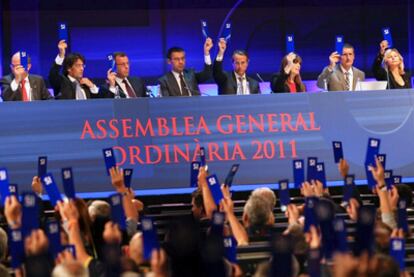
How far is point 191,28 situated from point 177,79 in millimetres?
4011

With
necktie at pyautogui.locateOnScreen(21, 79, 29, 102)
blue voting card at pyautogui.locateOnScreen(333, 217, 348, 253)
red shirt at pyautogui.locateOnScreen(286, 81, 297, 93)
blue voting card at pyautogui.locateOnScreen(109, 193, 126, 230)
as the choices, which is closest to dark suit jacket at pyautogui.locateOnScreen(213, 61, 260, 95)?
red shirt at pyautogui.locateOnScreen(286, 81, 297, 93)

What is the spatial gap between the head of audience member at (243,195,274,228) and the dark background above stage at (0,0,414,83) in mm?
7433

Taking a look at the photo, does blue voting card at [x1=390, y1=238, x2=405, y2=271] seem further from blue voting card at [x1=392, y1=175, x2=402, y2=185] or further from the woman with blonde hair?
the woman with blonde hair

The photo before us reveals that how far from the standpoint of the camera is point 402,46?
15.0 metres

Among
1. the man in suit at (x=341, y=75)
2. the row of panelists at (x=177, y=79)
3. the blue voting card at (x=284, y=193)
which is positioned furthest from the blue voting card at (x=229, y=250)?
the man in suit at (x=341, y=75)

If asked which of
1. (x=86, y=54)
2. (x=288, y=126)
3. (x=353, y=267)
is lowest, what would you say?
(x=353, y=267)

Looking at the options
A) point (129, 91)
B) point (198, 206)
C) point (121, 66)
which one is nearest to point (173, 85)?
point (129, 91)

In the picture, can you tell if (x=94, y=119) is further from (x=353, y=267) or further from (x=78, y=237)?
(x=353, y=267)

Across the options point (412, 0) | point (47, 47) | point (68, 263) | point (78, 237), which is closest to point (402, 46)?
point (412, 0)

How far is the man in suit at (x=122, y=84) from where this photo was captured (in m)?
10.4

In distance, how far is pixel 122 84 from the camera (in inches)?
418

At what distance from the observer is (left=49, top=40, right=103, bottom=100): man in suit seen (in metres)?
10.3

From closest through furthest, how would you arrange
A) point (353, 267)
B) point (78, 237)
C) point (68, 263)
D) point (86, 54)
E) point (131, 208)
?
point (353, 267), point (68, 263), point (78, 237), point (131, 208), point (86, 54)

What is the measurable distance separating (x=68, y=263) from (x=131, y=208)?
2728 millimetres
